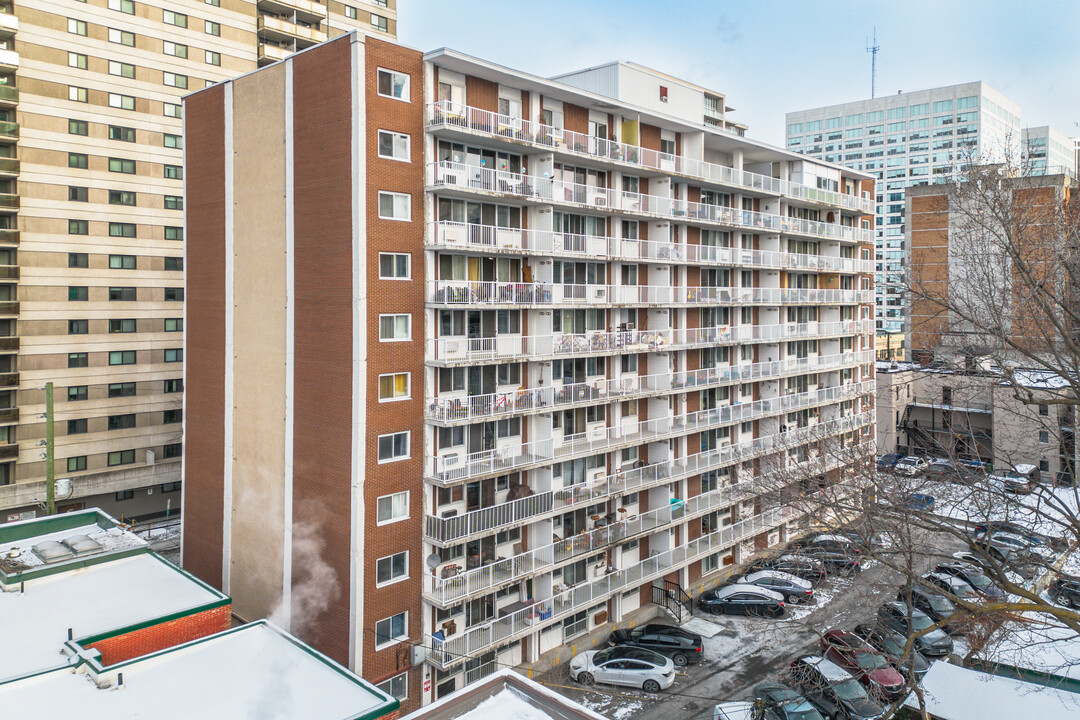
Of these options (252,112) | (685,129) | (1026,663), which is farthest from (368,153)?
(1026,663)

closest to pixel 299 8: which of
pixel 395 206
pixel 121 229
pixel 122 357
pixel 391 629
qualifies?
pixel 121 229

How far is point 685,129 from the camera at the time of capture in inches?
1288

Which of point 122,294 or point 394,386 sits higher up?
point 122,294

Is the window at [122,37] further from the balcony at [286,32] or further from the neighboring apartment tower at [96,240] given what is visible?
the balcony at [286,32]

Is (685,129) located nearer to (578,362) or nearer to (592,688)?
(578,362)

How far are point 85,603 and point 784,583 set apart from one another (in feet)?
89.6

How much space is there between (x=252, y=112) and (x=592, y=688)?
2326 centimetres

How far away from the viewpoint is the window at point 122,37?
41.8m

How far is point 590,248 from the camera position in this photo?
93.1 ft

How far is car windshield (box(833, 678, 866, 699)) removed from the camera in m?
23.9

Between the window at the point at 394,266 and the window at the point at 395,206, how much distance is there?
45.2 inches

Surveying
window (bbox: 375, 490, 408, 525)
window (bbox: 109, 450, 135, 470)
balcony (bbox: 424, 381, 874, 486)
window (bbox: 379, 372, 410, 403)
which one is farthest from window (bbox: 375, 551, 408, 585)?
window (bbox: 109, 450, 135, 470)

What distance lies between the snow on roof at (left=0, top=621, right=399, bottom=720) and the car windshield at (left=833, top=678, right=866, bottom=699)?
49.9 feet

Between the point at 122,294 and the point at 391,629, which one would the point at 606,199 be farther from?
the point at 122,294
